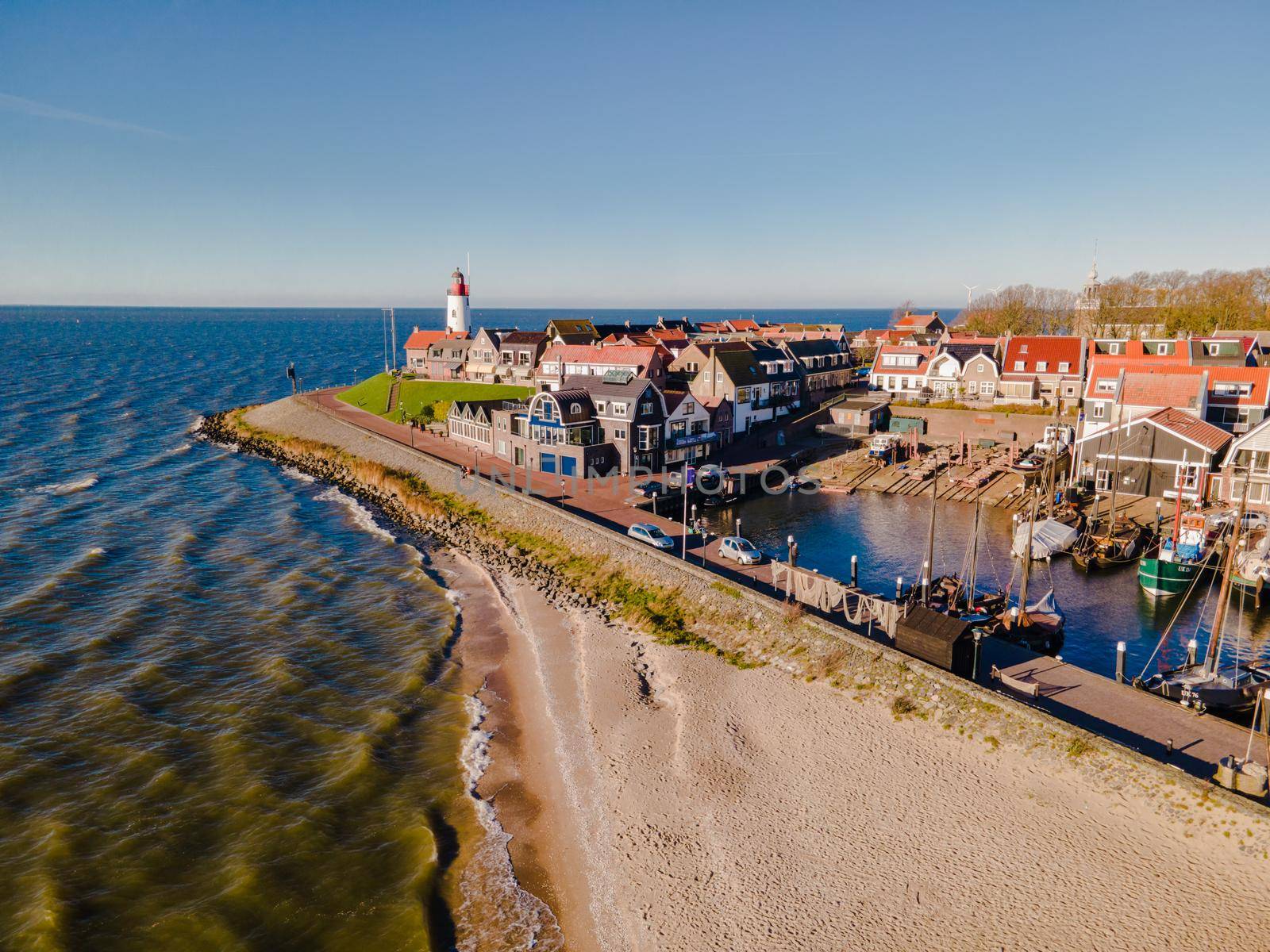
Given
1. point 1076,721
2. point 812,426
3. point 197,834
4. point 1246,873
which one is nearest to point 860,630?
point 1076,721

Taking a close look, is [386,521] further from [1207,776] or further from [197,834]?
[1207,776]

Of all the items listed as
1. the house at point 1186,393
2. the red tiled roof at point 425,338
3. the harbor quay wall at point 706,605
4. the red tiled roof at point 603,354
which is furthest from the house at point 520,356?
the house at point 1186,393

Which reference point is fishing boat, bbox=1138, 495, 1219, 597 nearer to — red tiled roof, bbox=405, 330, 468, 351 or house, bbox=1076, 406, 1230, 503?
house, bbox=1076, 406, 1230, 503

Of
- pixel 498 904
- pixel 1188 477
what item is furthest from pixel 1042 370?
pixel 498 904

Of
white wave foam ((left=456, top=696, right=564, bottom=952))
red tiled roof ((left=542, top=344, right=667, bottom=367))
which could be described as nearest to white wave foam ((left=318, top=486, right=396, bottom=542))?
red tiled roof ((left=542, top=344, right=667, bottom=367))

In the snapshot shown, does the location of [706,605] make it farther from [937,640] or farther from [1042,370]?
[1042,370]

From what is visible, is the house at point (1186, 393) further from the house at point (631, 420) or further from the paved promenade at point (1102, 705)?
the paved promenade at point (1102, 705)
